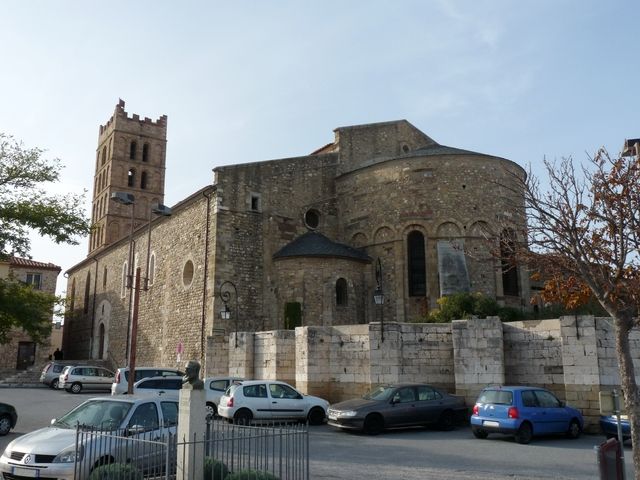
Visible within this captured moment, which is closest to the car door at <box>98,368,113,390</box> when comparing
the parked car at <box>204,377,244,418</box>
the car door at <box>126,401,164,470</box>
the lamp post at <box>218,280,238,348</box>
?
the lamp post at <box>218,280,238,348</box>

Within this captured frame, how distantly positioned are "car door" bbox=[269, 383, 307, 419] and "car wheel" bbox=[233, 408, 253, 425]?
1.99 ft

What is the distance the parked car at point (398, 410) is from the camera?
14031 millimetres

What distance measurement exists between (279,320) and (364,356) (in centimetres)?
820

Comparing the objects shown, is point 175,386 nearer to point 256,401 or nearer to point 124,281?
point 256,401

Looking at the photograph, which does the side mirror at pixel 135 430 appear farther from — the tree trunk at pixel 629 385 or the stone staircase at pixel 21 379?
the stone staircase at pixel 21 379

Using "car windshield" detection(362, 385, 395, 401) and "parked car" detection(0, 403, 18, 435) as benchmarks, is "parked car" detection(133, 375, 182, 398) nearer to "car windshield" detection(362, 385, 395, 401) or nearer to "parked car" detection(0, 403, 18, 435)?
"parked car" detection(0, 403, 18, 435)

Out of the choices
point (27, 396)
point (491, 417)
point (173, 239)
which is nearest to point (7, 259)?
point (27, 396)

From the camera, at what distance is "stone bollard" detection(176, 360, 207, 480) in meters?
6.52

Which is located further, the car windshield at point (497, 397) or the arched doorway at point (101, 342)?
the arched doorway at point (101, 342)

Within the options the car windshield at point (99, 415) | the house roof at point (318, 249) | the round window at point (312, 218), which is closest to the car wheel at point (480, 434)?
the car windshield at point (99, 415)

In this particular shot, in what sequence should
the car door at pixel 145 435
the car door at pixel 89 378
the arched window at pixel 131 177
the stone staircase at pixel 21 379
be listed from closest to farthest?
the car door at pixel 145 435 → the car door at pixel 89 378 → the stone staircase at pixel 21 379 → the arched window at pixel 131 177

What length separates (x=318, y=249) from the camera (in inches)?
988

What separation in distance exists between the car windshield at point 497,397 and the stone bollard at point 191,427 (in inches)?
328

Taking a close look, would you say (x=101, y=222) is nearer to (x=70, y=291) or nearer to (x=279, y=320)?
(x=70, y=291)
